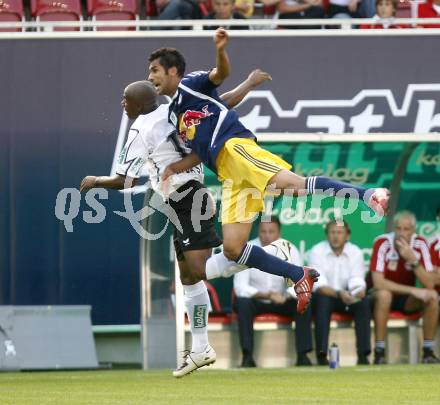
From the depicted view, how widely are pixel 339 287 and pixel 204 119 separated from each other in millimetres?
4624

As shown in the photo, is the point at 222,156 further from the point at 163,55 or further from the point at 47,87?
the point at 47,87

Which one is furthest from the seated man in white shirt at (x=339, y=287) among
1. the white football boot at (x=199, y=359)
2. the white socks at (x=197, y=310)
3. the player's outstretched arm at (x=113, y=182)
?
the player's outstretched arm at (x=113, y=182)

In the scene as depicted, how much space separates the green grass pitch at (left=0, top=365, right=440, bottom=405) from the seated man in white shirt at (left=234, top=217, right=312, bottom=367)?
29.8 inches

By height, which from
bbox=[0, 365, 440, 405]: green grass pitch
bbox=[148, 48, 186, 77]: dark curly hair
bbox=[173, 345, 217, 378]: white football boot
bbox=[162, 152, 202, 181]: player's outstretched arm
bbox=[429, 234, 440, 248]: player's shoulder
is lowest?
bbox=[0, 365, 440, 405]: green grass pitch

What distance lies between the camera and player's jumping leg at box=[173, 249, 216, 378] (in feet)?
34.0

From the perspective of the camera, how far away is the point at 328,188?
29.7ft

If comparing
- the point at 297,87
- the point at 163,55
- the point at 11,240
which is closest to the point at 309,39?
the point at 297,87

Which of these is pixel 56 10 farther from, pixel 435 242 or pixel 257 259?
pixel 257 259

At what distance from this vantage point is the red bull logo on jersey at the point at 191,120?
9711mm

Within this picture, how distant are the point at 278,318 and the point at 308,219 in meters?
1.61

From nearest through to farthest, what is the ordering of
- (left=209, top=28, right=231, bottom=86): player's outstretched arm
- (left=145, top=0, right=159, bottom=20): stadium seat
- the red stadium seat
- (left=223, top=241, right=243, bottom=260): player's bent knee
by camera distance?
(left=209, top=28, right=231, bottom=86): player's outstretched arm, (left=223, top=241, right=243, bottom=260): player's bent knee, the red stadium seat, (left=145, top=0, right=159, bottom=20): stadium seat

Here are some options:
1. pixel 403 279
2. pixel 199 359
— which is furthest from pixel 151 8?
pixel 199 359

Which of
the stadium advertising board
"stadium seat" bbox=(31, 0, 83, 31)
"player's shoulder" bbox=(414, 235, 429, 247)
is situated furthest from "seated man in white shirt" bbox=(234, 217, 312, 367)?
"stadium seat" bbox=(31, 0, 83, 31)

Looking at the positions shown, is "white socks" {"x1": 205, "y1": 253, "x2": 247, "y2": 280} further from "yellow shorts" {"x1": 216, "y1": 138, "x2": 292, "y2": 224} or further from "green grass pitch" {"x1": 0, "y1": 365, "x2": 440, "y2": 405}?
"green grass pitch" {"x1": 0, "y1": 365, "x2": 440, "y2": 405}
